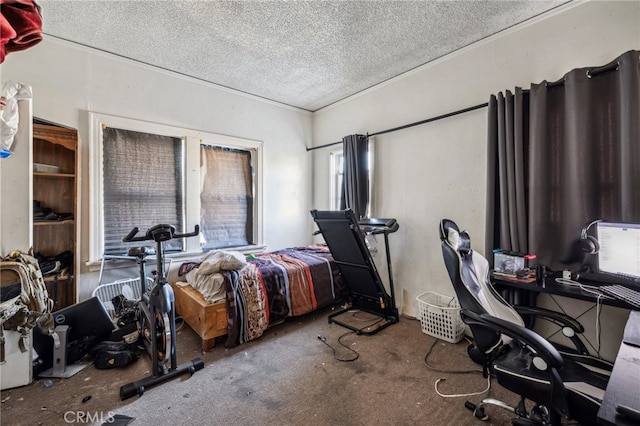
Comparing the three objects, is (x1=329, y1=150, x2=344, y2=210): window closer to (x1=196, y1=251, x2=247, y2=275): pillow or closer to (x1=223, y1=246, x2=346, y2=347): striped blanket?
(x1=223, y1=246, x2=346, y2=347): striped blanket

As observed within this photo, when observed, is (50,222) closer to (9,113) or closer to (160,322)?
(9,113)

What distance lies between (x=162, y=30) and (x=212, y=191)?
1885 mm

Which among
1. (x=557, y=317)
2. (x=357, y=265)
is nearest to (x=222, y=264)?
(x=357, y=265)

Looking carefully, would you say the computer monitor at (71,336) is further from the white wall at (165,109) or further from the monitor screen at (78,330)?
the white wall at (165,109)

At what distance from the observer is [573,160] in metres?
2.05

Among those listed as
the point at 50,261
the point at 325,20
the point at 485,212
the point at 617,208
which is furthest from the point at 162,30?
the point at 617,208

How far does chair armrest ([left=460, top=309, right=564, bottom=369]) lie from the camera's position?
1.16 meters

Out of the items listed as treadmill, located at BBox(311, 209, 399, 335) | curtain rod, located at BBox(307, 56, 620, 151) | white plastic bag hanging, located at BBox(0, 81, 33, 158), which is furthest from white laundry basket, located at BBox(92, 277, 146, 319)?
curtain rod, located at BBox(307, 56, 620, 151)

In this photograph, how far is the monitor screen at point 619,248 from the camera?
5.71 feet

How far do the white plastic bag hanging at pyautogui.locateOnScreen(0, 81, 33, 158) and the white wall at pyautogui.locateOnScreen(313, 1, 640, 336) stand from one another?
132 inches

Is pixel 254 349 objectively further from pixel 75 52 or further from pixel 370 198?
pixel 75 52

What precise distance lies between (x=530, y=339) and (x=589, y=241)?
1.24 m

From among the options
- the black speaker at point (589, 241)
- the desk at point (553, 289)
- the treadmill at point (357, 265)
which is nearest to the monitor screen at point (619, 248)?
the black speaker at point (589, 241)

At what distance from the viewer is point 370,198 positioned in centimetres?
367
